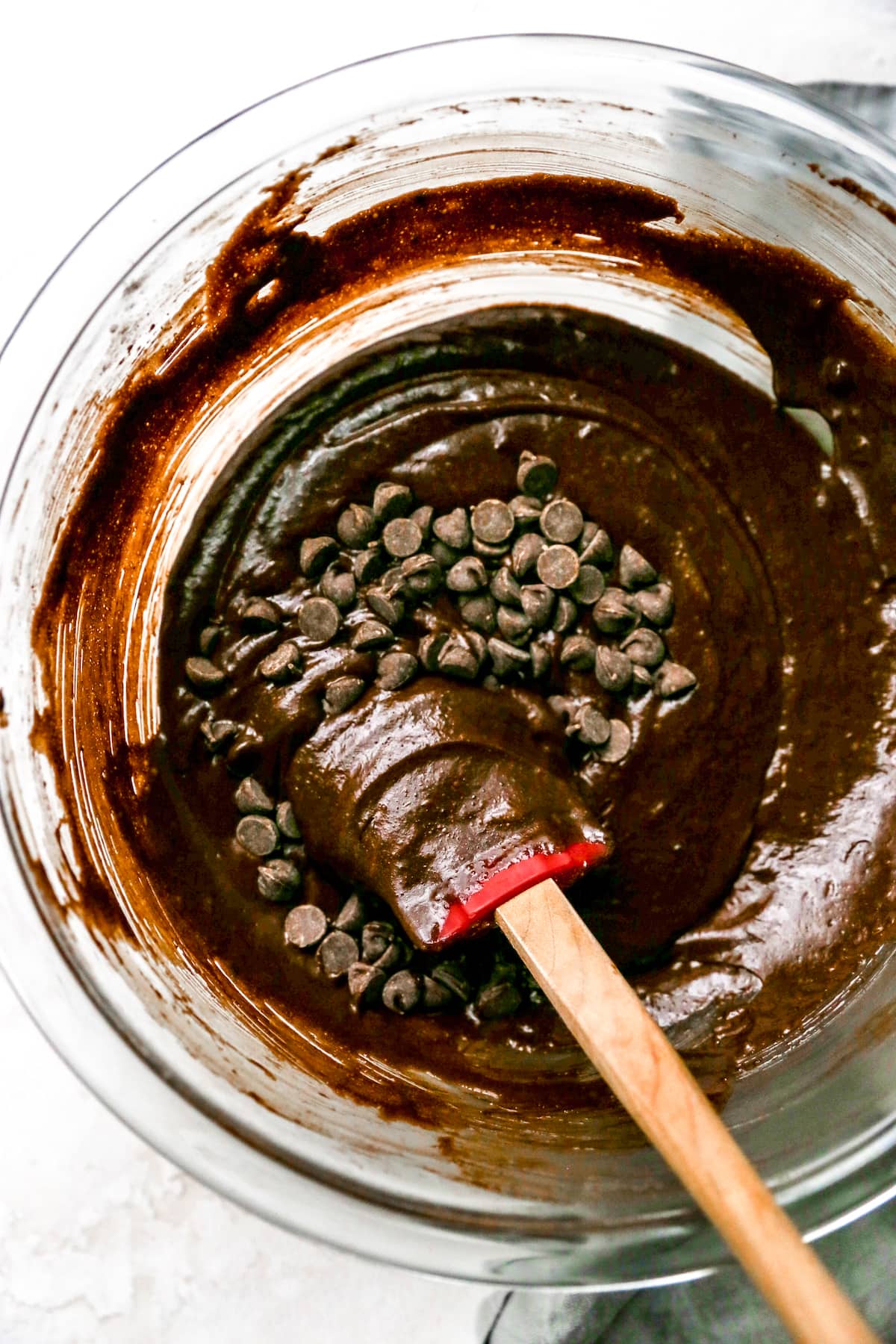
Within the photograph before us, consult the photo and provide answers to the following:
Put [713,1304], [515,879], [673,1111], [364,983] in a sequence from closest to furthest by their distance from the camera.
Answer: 1. [673,1111]
2. [515,879]
3. [364,983]
4. [713,1304]

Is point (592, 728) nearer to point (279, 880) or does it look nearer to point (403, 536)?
point (403, 536)

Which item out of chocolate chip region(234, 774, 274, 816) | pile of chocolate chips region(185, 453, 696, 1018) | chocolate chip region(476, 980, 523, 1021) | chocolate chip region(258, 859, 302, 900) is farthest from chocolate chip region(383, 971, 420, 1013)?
chocolate chip region(234, 774, 274, 816)

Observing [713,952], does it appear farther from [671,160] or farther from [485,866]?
[671,160]

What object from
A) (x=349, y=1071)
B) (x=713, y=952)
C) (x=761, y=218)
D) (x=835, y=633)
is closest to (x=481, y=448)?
(x=761, y=218)

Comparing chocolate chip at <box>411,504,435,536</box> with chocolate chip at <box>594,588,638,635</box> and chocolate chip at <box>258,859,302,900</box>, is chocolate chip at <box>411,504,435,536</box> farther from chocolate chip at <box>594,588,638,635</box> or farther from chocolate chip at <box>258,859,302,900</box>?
chocolate chip at <box>258,859,302,900</box>

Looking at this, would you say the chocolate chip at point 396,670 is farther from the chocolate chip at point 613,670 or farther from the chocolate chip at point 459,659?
the chocolate chip at point 613,670

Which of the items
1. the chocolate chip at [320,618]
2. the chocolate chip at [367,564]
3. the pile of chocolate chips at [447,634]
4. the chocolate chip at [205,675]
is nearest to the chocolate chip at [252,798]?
the pile of chocolate chips at [447,634]

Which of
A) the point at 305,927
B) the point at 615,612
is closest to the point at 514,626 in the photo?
the point at 615,612
